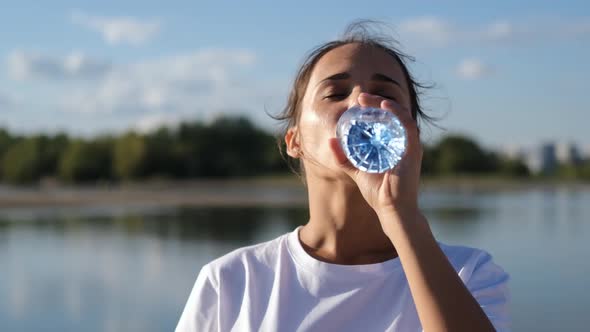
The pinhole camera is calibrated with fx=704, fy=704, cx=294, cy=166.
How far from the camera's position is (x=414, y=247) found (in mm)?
1448

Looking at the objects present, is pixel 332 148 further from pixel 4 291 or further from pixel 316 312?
pixel 4 291

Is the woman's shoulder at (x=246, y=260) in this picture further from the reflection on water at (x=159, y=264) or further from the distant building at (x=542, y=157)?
the distant building at (x=542, y=157)

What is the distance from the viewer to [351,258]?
74.8 inches

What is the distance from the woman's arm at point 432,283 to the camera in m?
1.42

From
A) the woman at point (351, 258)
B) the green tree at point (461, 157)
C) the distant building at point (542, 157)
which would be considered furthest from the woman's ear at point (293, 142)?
the distant building at point (542, 157)

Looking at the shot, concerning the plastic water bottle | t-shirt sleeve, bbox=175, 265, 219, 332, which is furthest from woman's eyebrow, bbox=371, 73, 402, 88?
t-shirt sleeve, bbox=175, 265, 219, 332

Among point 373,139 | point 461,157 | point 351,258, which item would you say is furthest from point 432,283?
point 461,157

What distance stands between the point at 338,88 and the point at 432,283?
64 centimetres

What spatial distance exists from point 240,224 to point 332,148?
63.7 feet

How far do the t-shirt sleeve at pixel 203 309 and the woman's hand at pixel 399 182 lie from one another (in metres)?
0.51

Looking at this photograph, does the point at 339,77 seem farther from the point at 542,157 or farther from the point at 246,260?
the point at 542,157

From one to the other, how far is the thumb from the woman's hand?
0.05m

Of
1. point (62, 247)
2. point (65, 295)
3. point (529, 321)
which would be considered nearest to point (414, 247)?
point (529, 321)

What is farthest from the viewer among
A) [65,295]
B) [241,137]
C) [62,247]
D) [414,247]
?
[241,137]
